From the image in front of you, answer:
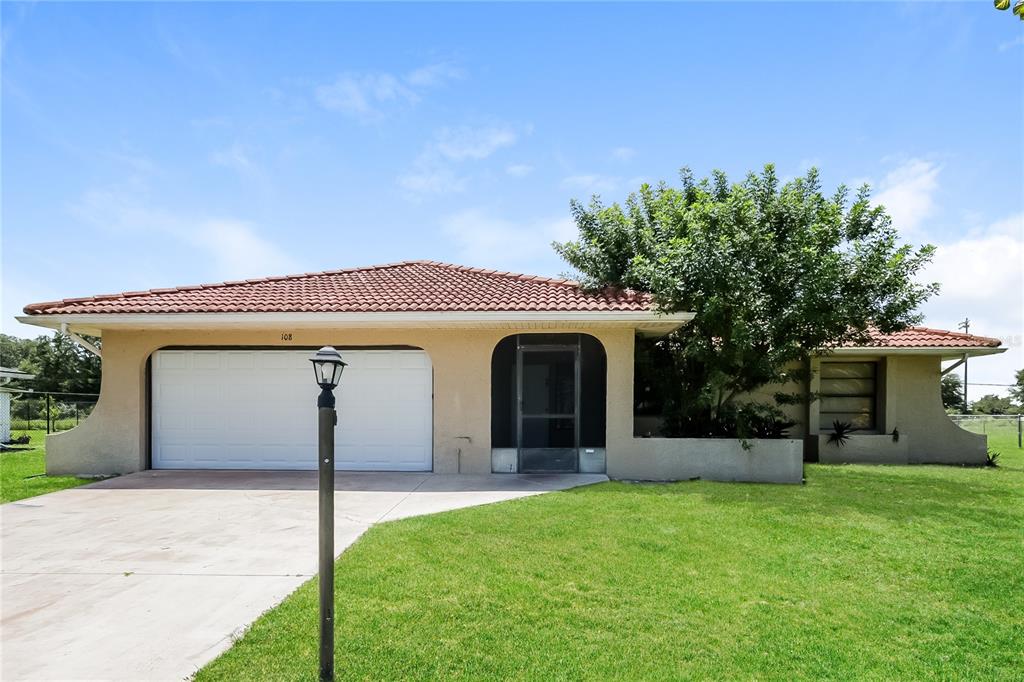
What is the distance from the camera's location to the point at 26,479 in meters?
9.93

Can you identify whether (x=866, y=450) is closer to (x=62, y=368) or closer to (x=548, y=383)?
(x=548, y=383)

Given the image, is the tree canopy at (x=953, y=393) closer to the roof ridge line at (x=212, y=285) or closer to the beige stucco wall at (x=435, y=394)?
the beige stucco wall at (x=435, y=394)

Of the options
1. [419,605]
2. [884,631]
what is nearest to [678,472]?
[884,631]

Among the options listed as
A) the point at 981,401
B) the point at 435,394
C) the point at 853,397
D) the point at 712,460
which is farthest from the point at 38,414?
the point at 981,401

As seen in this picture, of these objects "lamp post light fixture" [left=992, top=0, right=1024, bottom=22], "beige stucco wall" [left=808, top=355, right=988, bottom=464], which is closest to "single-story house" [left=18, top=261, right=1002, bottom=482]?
"beige stucco wall" [left=808, top=355, right=988, bottom=464]

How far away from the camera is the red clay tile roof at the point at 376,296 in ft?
31.7

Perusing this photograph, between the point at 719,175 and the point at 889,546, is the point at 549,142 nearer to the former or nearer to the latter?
the point at 719,175

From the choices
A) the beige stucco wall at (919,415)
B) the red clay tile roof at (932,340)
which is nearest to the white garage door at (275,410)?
the beige stucco wall at (919,415)

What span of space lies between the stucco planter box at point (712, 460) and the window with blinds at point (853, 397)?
18.2ft

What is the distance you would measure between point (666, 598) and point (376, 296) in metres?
7.82

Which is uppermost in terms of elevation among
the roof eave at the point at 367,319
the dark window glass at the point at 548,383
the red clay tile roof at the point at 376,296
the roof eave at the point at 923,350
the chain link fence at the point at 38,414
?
the red clay tile roof at the point at 376,296

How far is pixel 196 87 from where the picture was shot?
33.9 ft

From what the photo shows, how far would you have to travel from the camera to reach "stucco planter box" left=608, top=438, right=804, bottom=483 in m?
9.89

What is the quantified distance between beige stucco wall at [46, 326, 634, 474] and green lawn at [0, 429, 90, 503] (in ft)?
1.56
